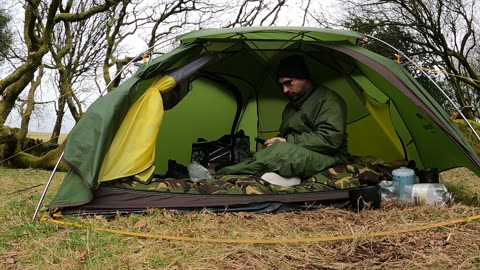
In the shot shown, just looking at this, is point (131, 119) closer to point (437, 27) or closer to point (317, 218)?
point (317, 218)

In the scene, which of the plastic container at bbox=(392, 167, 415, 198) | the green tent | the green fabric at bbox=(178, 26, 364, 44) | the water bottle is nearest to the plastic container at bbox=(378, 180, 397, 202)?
the plastic container at bbox=(392, 167, 415, 198)

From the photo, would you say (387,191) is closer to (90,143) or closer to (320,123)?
(320,123)

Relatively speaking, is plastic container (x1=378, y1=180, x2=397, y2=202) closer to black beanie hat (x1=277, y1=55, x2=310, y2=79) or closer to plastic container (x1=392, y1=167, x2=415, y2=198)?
plastic container (x1=392, y1=167, x2=415, y2=198)

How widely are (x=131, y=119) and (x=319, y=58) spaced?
2023 millimetres

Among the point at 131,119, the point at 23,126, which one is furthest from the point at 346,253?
the point at 23,126

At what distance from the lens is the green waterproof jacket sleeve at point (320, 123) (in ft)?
11.7

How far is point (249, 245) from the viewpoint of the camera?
7.73 ft

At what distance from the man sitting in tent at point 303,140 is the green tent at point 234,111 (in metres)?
0.29

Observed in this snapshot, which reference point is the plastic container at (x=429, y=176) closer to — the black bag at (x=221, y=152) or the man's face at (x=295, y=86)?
the man's face at (x=295, y=86)

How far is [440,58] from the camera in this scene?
39.3ft

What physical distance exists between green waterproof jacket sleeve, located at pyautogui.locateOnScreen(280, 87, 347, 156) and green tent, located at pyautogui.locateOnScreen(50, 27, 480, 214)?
1.33 feet

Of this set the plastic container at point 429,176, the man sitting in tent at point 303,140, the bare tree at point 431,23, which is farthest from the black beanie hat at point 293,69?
the bare tree at point 431,23

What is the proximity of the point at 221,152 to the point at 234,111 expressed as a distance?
33.4 inches

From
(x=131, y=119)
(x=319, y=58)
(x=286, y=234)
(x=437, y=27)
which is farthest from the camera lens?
(x=437, y=27)
